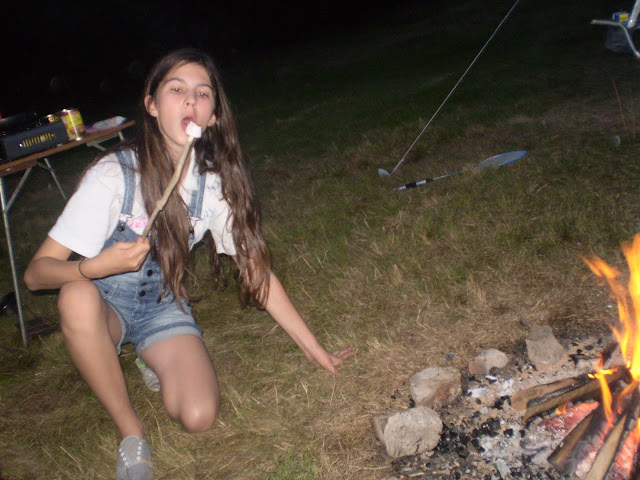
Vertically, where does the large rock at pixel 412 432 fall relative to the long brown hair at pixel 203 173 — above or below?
below

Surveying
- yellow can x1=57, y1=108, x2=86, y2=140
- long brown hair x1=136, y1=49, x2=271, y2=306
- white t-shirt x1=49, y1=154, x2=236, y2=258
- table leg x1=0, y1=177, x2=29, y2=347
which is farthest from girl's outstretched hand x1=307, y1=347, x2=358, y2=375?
yellow can x1=57, y1=108, x2=86, y2=140

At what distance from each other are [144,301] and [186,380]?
46 centimetres

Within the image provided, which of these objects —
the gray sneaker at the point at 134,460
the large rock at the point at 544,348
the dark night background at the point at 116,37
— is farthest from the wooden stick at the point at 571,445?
the dark night background at the point at 116,37

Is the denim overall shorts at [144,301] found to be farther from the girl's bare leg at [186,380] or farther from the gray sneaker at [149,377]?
the gray sneaker at [149,377]

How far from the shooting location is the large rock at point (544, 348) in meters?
2.35

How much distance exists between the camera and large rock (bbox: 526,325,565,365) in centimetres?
235

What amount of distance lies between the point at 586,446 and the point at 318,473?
999 mm

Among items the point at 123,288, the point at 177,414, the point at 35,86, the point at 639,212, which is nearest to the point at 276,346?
the point at 177,414

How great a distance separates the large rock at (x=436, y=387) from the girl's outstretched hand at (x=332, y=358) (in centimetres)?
44

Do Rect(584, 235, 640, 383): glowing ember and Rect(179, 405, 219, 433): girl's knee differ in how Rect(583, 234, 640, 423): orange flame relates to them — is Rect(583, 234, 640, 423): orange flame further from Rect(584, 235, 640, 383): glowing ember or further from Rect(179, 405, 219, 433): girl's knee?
Rect(179, 405, 219, 433): girl's knee

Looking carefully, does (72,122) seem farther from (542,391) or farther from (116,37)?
(116,37)

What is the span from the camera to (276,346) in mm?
2977

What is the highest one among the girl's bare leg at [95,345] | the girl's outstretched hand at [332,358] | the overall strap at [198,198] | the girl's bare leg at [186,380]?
the overall strap at [198,198]

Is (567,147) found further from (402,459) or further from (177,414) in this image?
(177,414)
